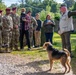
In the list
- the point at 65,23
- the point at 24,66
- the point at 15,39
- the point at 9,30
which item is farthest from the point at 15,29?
the point at 24,66

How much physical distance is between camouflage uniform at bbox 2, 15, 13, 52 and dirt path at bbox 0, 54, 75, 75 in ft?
5.65

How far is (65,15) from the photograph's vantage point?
39.4 feet

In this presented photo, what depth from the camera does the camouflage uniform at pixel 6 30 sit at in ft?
46.6

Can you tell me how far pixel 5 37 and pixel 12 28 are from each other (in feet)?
1.77

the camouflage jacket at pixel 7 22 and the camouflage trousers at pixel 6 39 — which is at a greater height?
the camouflage jacket at pixel 7 22

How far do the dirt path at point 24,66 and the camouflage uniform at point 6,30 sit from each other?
67.8 inches

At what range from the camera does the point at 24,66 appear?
10781mm

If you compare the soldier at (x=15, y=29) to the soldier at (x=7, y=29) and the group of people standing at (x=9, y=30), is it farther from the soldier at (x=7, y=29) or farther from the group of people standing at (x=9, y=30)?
the soldier at (x=7, y=29)

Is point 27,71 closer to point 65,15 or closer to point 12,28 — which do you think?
point 65,15

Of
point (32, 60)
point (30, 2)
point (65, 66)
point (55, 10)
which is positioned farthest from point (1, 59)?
point (30, 2)

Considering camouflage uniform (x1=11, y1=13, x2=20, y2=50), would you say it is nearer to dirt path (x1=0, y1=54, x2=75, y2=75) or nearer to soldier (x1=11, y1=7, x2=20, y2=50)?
soldier (x1=11, y1=7, x2=20, y2=50)

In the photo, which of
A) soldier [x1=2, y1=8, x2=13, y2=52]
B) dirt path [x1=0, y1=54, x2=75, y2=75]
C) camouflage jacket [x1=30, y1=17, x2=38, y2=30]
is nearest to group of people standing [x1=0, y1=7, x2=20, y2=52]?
soldier [x1=2, y1=8, x2=13, y2=52]

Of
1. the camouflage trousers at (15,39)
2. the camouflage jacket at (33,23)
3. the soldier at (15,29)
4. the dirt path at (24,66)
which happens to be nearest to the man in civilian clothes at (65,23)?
the dirt path at (24,66)

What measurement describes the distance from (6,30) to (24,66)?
3.94m
